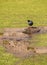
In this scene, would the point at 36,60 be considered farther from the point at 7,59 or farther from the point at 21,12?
the point at 21,12

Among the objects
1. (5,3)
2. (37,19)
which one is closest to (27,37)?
(37,19)

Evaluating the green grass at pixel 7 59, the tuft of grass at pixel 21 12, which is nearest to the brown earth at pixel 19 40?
the green grass at pixel 7 59

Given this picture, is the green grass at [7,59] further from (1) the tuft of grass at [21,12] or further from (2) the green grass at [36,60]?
(1) the tuft of grass at [21,12]

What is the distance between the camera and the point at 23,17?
15586mm

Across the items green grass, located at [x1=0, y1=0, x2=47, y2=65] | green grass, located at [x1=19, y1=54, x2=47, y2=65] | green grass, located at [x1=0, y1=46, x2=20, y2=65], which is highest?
green grass, located at [x1=0, y1=0, x2=47, y2=65]

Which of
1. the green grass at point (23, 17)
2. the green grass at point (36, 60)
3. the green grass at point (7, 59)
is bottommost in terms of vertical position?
the green grass at point (36, 60)

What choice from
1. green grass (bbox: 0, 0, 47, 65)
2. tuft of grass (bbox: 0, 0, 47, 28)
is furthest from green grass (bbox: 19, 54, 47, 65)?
tuft of grass (bbox: 0, 0, 47, 28)

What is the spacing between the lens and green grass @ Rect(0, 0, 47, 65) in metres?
9.29

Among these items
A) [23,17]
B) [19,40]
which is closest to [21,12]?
[23,17]

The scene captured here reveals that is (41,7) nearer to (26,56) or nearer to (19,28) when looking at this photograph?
(19,28)

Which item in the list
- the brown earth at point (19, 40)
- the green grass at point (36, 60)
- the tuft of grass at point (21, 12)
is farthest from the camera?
the tuft of grass at point (21, 12)

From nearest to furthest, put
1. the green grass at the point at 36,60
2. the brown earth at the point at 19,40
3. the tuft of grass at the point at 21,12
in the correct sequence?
the green grass at the point at 36,60
the brown earth at the point at 19,40
the tuft of grass at the point at 21,12

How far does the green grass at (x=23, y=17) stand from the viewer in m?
9.29

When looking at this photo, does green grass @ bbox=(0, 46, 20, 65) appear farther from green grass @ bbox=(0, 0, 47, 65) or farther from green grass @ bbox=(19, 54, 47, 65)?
green grass @ bbox=(19, 54, 47, 65)
